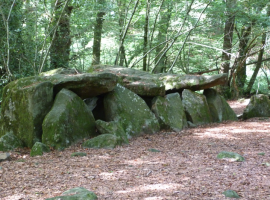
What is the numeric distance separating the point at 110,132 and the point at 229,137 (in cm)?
274

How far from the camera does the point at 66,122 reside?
595 cm

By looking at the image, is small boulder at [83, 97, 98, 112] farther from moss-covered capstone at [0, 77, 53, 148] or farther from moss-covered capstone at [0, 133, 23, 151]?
moss-covered capstone at [0, 133, 23, 151]

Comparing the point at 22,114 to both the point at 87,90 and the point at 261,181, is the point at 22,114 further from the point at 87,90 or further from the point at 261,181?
the point at 261,181

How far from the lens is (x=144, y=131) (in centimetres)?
736

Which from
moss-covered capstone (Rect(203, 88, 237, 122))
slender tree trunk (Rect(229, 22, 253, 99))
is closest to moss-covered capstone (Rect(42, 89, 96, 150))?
moss-covered capstone (Rect(203, 88, 237, 122))

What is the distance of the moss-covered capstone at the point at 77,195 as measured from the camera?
3.15 meters

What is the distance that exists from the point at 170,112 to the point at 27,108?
3.82 metres

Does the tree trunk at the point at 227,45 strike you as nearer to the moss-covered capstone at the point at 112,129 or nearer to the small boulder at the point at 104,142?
the moss-covered capstone at the point at 112,129

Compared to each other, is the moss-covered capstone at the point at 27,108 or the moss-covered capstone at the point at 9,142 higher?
the moss-covered capstone at the point at 27,108

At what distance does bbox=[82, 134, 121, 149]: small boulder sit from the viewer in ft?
19.1

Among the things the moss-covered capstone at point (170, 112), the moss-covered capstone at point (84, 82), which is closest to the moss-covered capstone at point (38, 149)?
the moss-covered capstone at point (84, 82)

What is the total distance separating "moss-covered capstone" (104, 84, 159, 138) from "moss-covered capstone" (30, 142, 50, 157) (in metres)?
2.06

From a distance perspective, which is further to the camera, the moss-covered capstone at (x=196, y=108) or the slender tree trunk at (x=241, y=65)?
the slender tree trunk at (x=241, y=65)

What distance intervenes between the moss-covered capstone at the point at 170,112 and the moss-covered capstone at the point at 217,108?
1.53 metres
